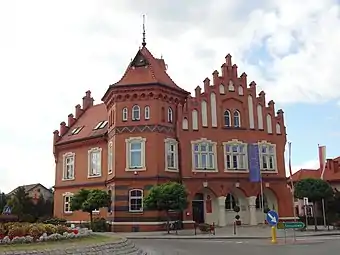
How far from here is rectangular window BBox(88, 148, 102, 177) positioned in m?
44.6

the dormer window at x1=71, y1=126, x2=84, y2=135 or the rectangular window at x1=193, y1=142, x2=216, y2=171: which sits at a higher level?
the dormer window at x1=71, y1=126, x2=84, y2=135

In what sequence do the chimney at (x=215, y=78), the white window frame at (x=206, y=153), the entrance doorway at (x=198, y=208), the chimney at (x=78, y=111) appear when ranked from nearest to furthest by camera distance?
the white window frame at (x=206, y=153) < the entrance doorway at (x=198, y=208) < the chimney at (x=215, y=78) < the chimney at (x=78, y=111)

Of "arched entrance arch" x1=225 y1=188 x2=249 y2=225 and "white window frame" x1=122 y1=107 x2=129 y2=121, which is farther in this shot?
"arched entrance arch" x1=225 y1=188 x2=249 y2=225

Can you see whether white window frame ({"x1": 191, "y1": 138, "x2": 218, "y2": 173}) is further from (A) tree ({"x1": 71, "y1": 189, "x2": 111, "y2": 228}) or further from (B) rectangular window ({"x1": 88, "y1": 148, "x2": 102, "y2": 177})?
(B) rectangular window ({"x1": 88, "y1": 148, "x2": 102, "y2": 177})

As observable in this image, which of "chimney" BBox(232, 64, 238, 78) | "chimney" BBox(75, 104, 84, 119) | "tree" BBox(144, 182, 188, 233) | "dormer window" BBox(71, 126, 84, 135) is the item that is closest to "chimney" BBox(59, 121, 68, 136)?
"dormer window" BBox(71, 126, 84, 135)

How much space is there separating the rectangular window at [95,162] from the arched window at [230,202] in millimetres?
11947

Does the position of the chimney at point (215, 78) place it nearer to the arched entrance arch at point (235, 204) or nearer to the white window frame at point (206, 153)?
the white window frame at point (206, 153)

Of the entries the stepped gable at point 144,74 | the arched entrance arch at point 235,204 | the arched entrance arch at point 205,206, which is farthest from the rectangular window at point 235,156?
the stepped gable at point 144,74

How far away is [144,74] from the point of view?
41594 millimetres

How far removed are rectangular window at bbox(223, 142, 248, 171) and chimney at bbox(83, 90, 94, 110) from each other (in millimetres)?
19804

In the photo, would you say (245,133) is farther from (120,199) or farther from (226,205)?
(120,199)

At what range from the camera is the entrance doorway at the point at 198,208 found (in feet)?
137

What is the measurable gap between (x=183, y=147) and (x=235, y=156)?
16.5ft

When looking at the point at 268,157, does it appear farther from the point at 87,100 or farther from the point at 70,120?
the point at 87,100
